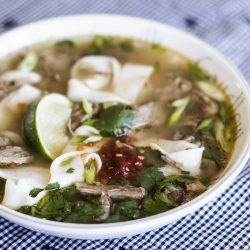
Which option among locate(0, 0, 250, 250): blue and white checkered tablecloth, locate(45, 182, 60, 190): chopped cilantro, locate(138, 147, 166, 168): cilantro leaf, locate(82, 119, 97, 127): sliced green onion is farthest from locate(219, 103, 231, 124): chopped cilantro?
locate(45, 182, 60, 190): chopped cilantro

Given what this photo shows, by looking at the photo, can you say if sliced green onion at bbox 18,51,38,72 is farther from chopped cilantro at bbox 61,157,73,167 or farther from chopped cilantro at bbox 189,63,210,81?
chopped cilantro at bbox 189,63,210,81

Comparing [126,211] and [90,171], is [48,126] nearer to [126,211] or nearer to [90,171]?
[90,171]

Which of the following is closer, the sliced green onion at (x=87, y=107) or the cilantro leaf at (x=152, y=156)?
the cilantro leaf at (x=152, y=156)

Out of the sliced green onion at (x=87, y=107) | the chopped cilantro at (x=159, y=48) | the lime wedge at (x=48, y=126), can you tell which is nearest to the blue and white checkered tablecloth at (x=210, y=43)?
the lime wedge at (x=48, y=126)

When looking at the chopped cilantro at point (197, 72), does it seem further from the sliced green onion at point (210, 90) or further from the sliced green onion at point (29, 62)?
the sliced green onion at point (29, 62)

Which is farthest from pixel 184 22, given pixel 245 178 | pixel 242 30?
pixel 245 178

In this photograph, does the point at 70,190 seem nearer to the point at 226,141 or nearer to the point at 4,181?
the point at 4,181
